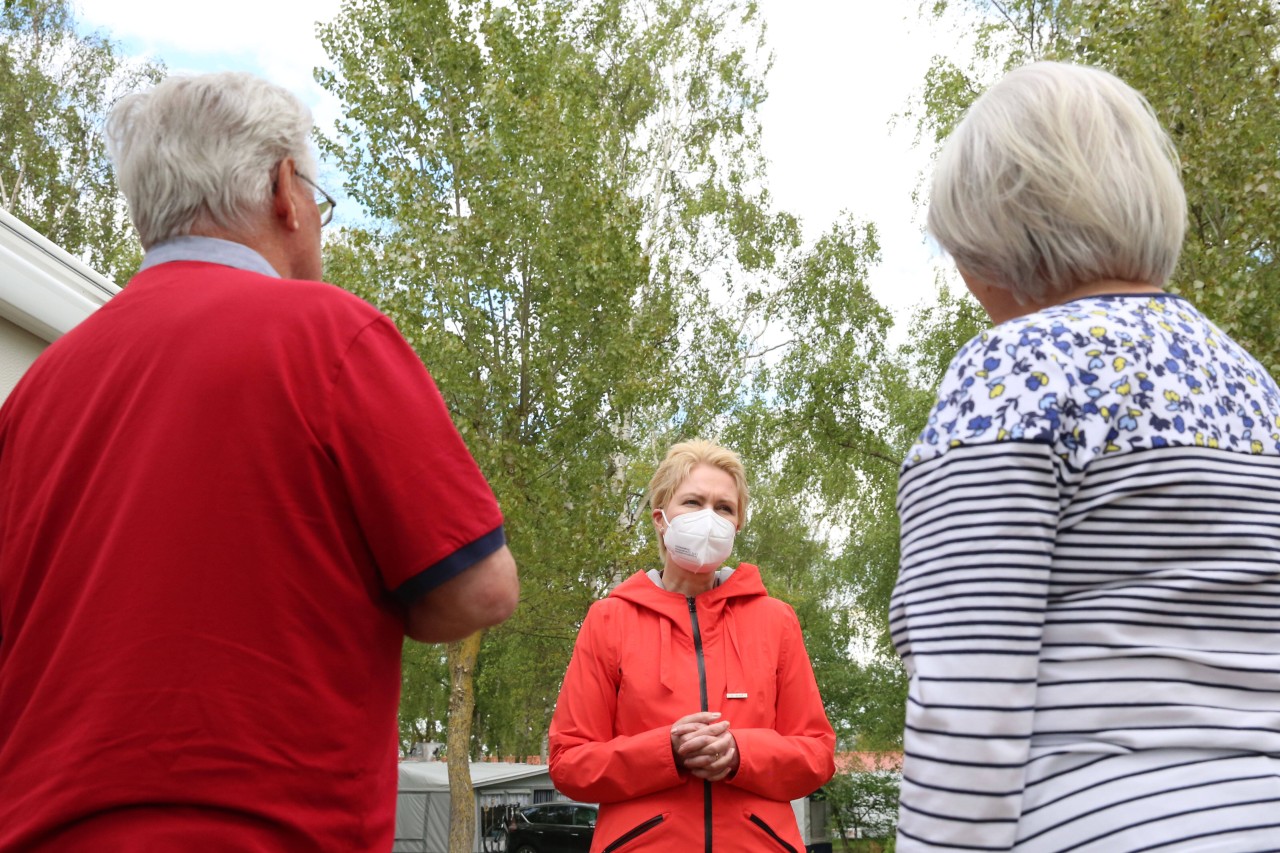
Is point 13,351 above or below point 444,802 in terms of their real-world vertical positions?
above

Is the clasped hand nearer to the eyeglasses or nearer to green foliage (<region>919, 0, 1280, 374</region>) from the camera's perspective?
the eyeglasses

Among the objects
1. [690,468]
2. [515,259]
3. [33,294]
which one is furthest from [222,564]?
[515,259]

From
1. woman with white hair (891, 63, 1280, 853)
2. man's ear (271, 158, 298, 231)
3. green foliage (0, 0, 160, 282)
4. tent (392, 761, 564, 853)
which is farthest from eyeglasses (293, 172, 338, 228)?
tent (392, 761, 564, 853)

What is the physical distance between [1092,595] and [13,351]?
334 cm

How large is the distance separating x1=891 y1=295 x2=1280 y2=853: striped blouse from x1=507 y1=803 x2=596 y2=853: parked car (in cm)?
3078

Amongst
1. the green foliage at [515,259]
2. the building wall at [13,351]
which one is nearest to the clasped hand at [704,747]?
the building wall at [13,351]

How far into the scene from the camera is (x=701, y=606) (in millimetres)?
3773

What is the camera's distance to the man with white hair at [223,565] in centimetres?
157

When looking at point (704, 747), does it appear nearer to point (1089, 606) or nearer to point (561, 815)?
point (1089, 606)

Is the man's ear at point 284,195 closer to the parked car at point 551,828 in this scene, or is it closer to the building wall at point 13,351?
the building wall at point 13,351

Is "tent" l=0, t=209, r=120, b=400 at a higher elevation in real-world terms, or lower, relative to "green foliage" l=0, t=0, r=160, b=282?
lower

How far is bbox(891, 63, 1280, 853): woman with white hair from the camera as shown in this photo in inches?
54.8

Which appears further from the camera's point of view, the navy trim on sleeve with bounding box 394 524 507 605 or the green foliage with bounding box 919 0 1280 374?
the green foliage with bounding box 919 0 1280 374

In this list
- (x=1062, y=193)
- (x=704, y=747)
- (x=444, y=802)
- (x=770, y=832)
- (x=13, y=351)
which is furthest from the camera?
(x=444, y=802)
